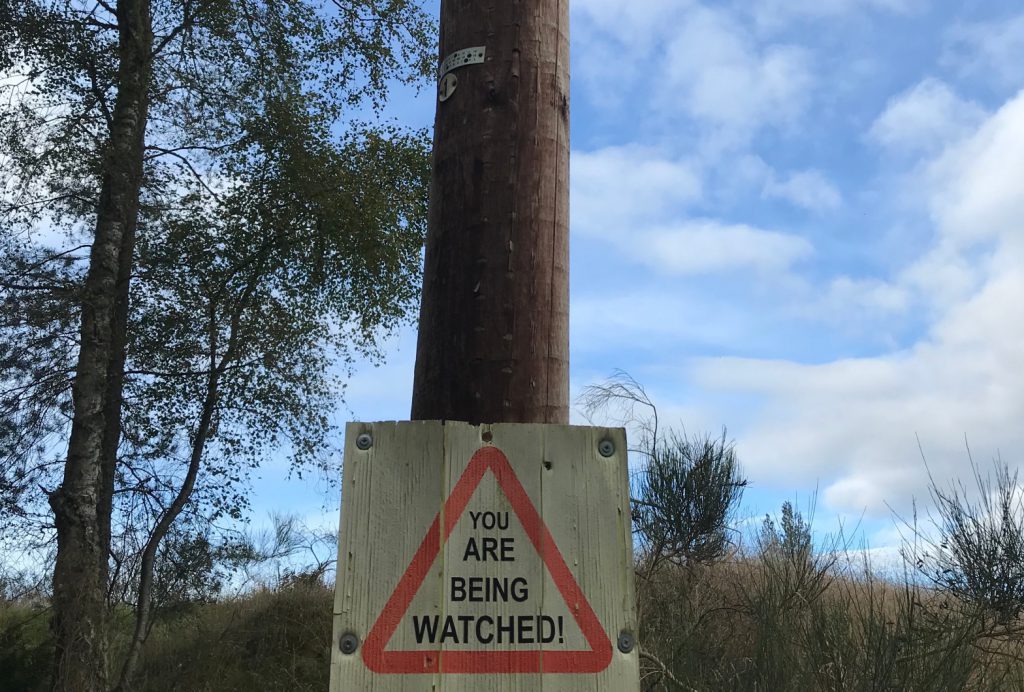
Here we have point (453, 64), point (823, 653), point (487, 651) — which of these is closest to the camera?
point (487, 651)

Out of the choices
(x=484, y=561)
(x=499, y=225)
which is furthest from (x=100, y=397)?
(x=484, y=561)

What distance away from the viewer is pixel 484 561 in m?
2.05

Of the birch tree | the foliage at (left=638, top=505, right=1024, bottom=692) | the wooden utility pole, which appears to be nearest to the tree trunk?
the birch tree

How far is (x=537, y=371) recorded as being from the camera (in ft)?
7.40

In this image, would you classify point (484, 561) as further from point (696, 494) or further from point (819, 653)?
point (696, 494)

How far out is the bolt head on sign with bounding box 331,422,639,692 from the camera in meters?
1.99

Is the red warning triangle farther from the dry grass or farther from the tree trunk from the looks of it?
the tree trunk

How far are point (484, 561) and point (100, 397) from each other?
11.9 meters

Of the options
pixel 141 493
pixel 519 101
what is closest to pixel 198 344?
pixel 141 493

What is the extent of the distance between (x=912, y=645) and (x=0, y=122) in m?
14.2

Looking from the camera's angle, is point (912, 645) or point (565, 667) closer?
point (565, 667)

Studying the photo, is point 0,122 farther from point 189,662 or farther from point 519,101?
point 519,101

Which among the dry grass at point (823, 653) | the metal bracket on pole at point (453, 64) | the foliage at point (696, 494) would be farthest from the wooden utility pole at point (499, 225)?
the foliage at point (696, 494)

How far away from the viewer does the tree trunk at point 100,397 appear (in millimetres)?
11297
